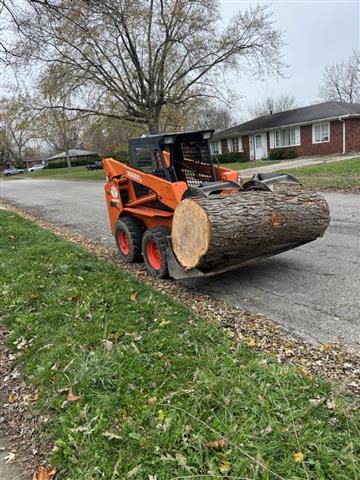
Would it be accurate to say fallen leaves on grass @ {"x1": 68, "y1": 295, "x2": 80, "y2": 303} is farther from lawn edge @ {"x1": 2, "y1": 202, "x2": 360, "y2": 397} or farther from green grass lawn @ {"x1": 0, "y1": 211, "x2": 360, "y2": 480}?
lawn edge @ {"x1": 2, "y1": 202, "x2": 360, "y2": 397}

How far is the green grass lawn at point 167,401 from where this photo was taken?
94.6 inches

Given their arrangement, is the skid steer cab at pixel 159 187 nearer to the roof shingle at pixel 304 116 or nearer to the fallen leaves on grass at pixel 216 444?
the fallen leaves on grass at pixel 216 444

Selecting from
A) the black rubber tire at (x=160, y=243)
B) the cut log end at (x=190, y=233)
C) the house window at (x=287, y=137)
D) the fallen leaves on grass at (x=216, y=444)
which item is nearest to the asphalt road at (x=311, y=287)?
the black rubber tire at (x=160, y=243)

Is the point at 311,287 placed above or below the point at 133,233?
below

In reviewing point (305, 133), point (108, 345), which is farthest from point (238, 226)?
point (305, 133)

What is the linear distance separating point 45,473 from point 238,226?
311cm

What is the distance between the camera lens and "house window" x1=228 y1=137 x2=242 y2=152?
112ft

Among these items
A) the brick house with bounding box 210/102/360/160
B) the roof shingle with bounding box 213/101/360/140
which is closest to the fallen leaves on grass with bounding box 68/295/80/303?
the brick house with bounding box 210/102/360/160

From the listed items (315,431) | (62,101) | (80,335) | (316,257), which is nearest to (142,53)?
(62,101)

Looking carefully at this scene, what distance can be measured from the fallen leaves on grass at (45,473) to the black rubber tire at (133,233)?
425 cm

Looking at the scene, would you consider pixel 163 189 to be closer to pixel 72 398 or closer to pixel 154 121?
pixel 72 398

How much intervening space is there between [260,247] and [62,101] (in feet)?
72.4

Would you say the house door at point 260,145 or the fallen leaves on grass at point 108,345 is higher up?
the house door at point 260,145

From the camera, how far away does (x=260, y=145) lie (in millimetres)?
32156
